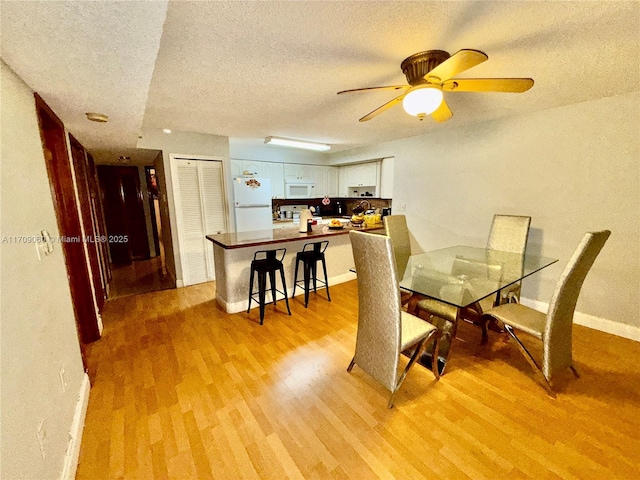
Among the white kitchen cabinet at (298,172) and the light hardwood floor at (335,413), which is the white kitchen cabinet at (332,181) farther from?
the light hardwood floor at (335,413)

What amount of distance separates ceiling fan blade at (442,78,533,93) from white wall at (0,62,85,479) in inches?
91.5

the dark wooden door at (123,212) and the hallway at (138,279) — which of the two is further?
the dark wooden door at (123,212)

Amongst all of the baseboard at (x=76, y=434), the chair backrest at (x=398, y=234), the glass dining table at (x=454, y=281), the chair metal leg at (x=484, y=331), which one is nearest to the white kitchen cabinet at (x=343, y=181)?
the chair backrest at (x=398, y=234)

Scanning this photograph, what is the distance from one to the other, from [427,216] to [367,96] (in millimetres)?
2255

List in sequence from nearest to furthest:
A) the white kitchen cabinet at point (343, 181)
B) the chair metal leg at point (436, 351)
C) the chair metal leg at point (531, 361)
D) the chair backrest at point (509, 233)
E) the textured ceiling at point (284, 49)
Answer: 1. the textured ceiling at point (284, 49)
2. the chair metal leg at point (531, 361)
3. the chair metal leg at point (436, 351)
4. the chair backrest at point (509, 233)
5. the white kitchen cabinet at point (343, 181)

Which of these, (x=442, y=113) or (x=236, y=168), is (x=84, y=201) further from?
(x=442, y=113)

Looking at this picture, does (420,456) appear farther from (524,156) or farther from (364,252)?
(524,156)

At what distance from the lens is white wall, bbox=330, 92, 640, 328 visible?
2.39 metres

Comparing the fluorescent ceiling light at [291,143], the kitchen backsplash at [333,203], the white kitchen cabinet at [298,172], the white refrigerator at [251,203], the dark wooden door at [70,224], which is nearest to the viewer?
the dark wooden door at [70,224]

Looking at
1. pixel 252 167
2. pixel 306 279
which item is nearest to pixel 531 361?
pixel 306 279

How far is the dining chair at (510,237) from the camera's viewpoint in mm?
2580

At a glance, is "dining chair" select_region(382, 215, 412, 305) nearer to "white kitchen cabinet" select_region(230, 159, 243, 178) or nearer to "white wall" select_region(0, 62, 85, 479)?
"white wall" select_region(0, 62, 85, 479)

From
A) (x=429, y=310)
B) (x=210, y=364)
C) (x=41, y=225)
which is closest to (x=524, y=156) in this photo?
(x=429, y=310)

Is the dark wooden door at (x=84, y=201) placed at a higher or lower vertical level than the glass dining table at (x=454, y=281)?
higher
